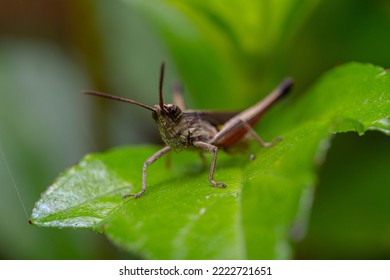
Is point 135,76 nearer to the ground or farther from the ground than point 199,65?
farther from the ground

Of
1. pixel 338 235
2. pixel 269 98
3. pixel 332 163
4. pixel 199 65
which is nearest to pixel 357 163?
pixel 332 163

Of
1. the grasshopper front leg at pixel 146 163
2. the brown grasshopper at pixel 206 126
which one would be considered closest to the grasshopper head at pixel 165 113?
the brown grasshopper at pixel 206 126

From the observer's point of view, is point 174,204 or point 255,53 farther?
point 255,53

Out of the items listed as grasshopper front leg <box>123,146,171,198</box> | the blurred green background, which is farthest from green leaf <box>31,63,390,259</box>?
the blurred green background

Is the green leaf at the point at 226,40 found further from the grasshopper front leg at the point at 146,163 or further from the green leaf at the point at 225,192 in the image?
the grasshopper front leg at the point at 146,163

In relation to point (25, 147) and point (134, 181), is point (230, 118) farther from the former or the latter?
point (25, 147)

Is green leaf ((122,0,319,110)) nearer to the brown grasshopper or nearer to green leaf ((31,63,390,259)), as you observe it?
the brown grasshopper

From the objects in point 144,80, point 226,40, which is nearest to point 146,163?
point 226,40
